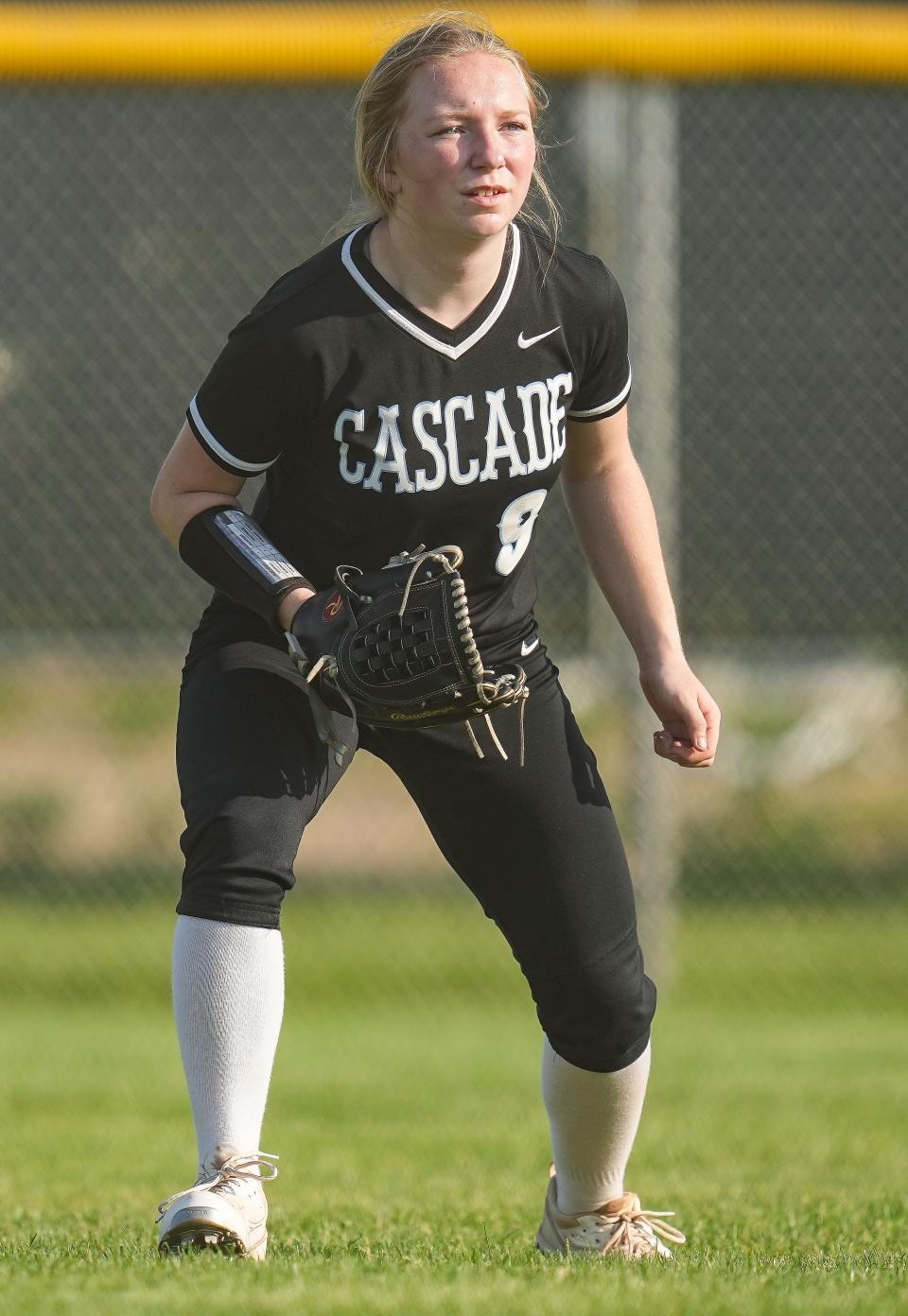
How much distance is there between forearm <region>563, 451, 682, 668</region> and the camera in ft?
9.51

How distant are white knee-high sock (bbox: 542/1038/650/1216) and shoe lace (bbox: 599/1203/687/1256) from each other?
1.2 inches

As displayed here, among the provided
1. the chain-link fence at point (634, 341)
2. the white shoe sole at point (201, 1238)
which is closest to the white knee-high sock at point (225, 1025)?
the white shoe sole at point (201, 1238)

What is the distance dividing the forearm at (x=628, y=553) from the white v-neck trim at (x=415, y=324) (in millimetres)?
376

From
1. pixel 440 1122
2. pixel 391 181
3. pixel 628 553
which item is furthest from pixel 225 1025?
pixel 440 1122

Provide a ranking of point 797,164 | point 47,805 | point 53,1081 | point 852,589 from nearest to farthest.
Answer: point 53,1081, point 797,164, point 852,589, point 47,805

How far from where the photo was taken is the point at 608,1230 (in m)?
2.81

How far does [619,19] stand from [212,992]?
13.5 ft

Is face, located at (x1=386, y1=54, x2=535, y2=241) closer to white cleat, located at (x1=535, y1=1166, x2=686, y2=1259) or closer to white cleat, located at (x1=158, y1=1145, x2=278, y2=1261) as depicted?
white cleat, located at (x1=158, y1=1145, x2=278, y2=1261)

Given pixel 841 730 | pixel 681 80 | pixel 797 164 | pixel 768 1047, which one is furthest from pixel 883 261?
pixel 841 730

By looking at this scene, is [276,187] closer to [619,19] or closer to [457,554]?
A: [619,19]

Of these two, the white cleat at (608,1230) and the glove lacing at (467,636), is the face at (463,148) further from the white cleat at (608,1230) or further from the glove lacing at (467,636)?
the white cleat at (608,1230)

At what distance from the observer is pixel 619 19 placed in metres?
5.71

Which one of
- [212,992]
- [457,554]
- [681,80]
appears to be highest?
[681,80]

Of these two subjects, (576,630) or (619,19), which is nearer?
(619,19)
